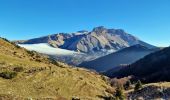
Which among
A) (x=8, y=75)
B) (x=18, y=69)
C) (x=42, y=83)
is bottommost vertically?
(x=42, y=83)

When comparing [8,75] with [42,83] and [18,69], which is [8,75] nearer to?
[42,83]

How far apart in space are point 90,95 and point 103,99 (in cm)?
482

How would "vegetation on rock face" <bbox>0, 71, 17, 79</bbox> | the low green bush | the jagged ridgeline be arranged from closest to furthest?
1. the jagged ridgeline
2. "vegetation on rock face" <bbox>0, 71, 17, 79</bbox>
3. the low green bush

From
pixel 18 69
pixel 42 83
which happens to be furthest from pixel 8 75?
pixel 18 69

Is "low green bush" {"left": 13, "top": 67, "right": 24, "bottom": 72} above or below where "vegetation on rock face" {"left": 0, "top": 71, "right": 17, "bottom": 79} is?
above

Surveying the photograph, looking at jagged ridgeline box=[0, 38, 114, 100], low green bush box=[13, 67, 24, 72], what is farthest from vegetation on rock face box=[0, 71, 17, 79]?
low green bush box=[13, 67, 24, 72]

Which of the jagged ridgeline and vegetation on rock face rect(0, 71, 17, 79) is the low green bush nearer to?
the jagged ridgeline

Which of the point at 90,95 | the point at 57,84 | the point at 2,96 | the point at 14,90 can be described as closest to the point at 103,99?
the point at 90,95

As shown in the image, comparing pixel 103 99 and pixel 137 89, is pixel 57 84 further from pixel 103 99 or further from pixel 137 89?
pixel 137 89

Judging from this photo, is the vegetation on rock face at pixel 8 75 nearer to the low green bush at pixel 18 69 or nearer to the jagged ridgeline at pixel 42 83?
the jagged ridgeline at pixel 42 83

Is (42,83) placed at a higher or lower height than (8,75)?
lower

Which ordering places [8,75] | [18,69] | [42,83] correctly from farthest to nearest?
[18,69] → [42,83] → [8,75]

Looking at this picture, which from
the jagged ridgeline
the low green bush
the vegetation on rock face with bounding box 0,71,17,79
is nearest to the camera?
the jagged ridgeline

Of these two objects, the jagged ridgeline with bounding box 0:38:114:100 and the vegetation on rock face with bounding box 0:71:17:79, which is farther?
the vegetation on rock face with bounding box 0:71:17:79
